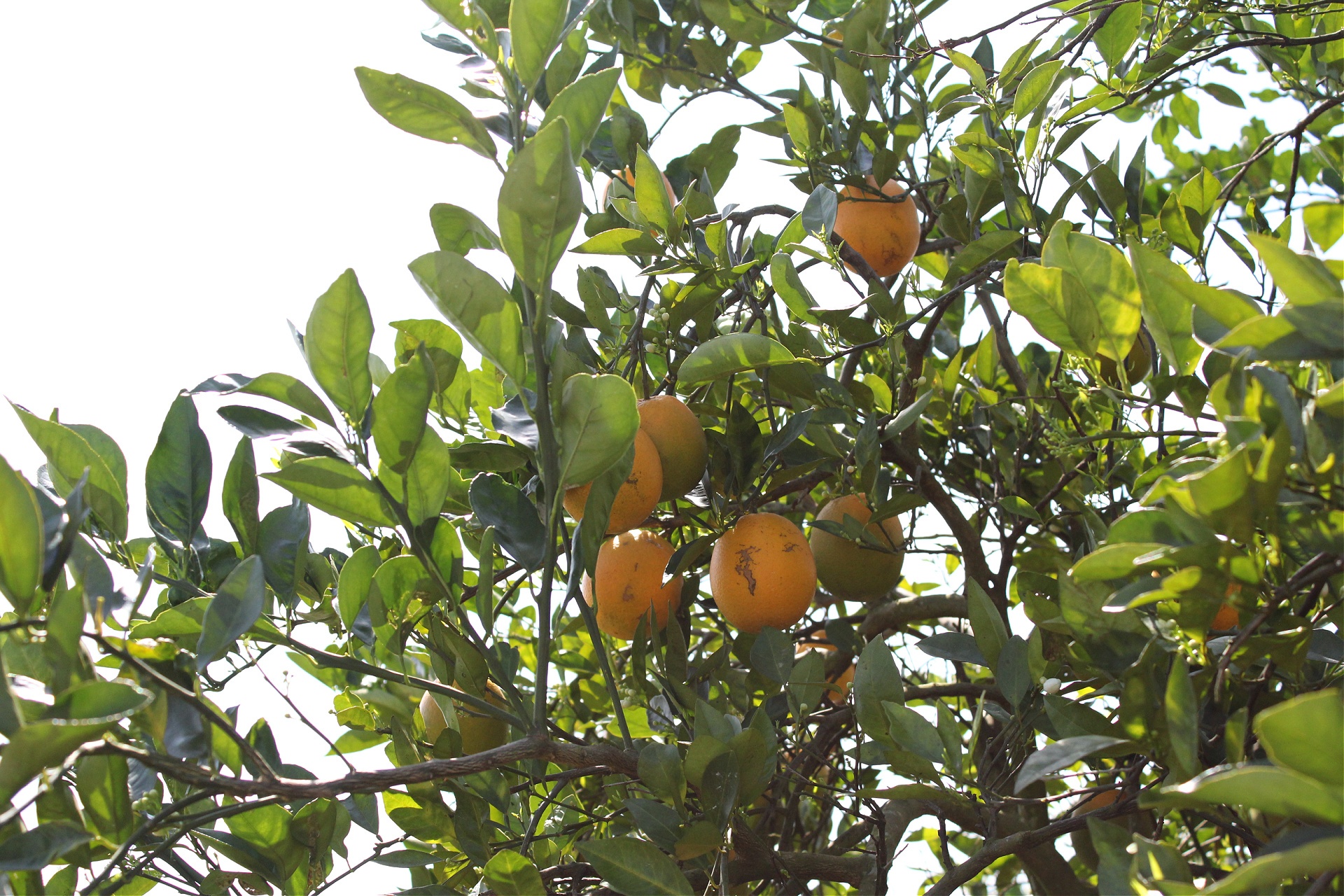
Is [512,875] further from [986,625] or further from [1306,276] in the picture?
[1306,276]

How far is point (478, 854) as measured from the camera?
3.54ft

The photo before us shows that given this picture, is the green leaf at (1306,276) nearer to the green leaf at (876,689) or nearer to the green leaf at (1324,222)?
the green leaf at (1324,222)

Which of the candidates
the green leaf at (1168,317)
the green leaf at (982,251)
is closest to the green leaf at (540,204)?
the green leaf at (1168,317)

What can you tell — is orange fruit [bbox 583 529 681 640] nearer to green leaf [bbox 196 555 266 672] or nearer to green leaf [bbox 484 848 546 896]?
green leaf [bbox 484 848 546 896]

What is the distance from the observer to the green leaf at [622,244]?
1.23m

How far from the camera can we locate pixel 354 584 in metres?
0.96

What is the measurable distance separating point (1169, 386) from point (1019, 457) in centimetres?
64

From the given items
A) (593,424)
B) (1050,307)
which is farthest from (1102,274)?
(593,424)

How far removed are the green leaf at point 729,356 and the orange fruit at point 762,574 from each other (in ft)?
0.90

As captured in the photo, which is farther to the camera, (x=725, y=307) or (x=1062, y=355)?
(x=725, y=307)

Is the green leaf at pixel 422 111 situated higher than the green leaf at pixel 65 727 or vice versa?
the green leaf at pixel 422 111

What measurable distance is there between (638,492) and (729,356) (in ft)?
0.63

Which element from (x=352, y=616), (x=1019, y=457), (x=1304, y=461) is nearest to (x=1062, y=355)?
(x=1019, y=457)

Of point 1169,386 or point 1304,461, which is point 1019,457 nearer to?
point 1169,386
